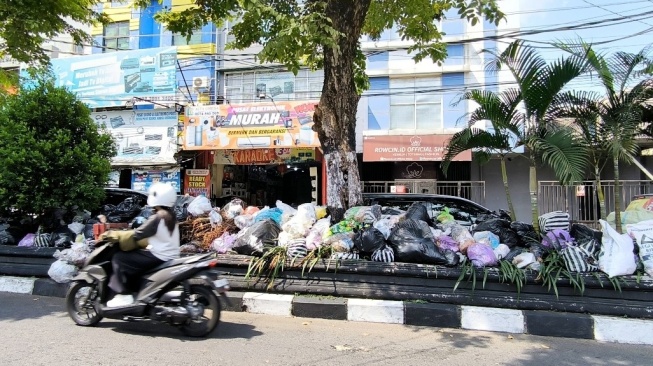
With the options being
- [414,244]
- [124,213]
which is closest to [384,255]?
[414,244]

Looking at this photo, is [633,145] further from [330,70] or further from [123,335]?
[123,335]

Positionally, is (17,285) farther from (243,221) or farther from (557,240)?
(557,240)

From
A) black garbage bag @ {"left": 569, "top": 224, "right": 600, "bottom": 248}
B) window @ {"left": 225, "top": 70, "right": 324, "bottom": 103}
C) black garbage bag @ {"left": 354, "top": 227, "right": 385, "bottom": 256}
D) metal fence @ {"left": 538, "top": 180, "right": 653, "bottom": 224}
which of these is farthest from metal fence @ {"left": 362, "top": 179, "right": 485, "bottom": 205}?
black garbage bag @ {"left": 354, "top": 227, "right": 385, "bottom": 256}

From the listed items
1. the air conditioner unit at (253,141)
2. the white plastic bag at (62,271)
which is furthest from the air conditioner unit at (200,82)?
the white plastic bag at (62,271)

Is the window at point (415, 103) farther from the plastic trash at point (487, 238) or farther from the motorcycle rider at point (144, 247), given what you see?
the motorcycle rider at point (144, 247)

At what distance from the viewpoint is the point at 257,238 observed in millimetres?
5688

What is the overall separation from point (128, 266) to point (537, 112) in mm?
5317

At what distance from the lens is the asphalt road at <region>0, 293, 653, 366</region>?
3723mm

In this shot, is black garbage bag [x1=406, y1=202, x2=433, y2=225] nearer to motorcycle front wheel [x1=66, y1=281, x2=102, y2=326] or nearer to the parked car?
the parked car

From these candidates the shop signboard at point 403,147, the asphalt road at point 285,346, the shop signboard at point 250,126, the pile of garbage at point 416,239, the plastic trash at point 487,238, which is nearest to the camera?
the asphalt road at point 285,346

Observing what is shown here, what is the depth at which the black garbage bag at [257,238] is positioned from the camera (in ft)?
18.4

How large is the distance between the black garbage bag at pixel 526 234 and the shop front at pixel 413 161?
8242 millimetres

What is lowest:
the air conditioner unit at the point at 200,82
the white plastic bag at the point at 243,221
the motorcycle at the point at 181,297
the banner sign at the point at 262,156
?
the motorcycle at the point at 181,297

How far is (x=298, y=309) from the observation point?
16.8ft
